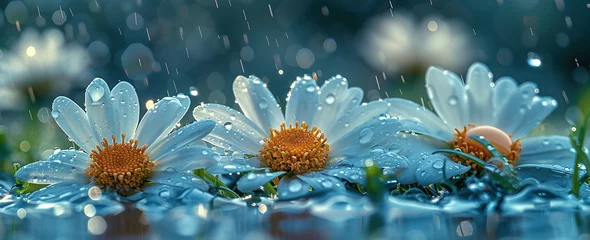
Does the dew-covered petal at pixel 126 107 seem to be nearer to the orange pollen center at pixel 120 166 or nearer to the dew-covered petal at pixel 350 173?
the orange pollen center at pixel 120 166

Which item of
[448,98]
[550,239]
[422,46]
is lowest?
[550,239]

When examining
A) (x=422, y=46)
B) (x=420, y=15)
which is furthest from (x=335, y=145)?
(x=420, y=15)

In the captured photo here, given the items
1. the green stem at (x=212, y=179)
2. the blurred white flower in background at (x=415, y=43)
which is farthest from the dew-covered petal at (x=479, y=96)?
the blurred white flower in background at (x=415, y=43)

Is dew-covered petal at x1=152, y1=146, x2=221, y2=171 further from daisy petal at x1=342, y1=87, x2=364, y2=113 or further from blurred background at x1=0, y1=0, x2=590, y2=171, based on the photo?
blurred background at x1=0, y1=0, x2=590, y2=171

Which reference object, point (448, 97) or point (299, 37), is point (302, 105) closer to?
point (448, 97)

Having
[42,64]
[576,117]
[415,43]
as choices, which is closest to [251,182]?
[576,117]

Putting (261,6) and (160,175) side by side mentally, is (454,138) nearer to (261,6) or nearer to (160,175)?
(160,175)
